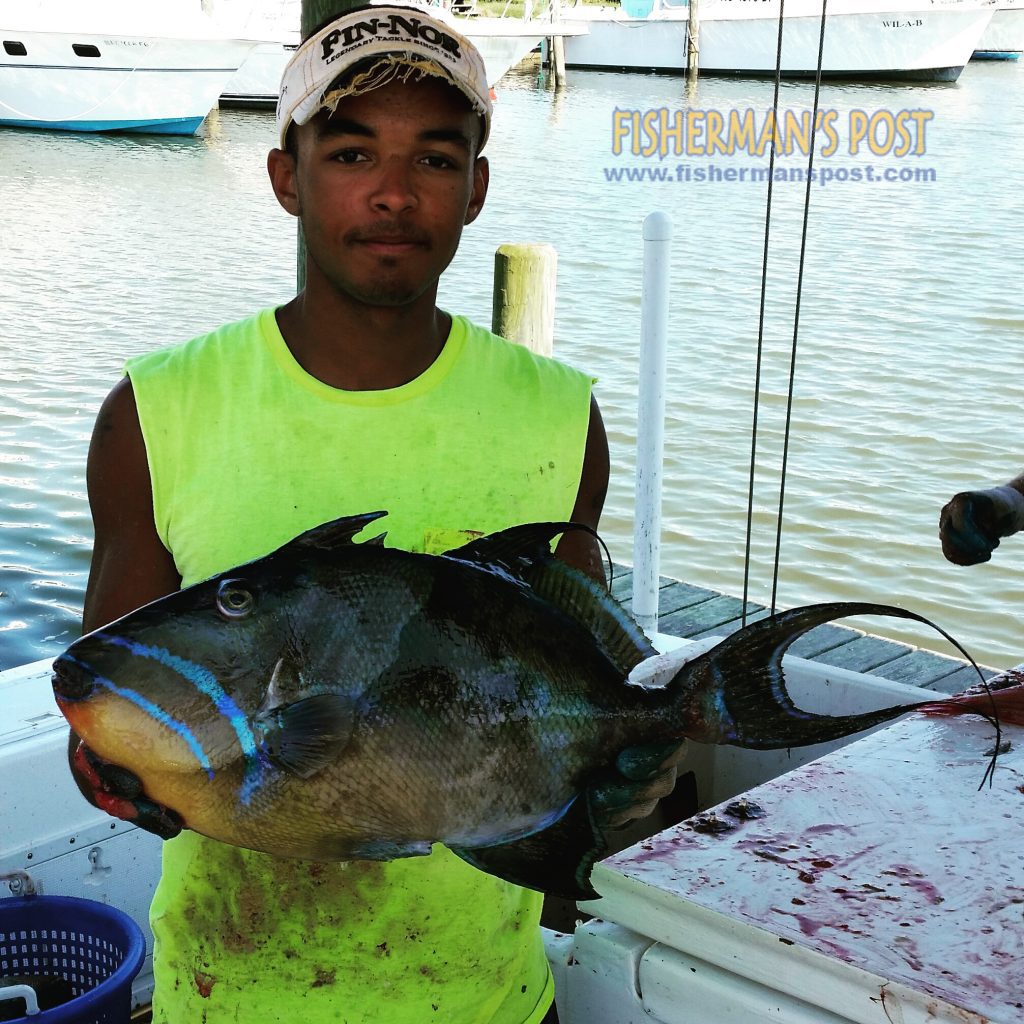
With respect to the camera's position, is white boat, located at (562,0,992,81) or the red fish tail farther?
white boat, located at (562,0,992,81)

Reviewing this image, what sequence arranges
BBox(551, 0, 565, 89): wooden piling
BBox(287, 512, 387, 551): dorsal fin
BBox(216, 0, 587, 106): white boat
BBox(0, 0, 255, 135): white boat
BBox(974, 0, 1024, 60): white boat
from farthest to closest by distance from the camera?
1. BBox(974, 0, 1024, 60): white boat
2. BBox(551, 0, 565, 89): wooden piling
3. BBox(216, 0, 587, 106): white boat
4. BBox(0, 0, 255, 135): white boat
5. BBox(287, 512, 387, 551): dorsal fin

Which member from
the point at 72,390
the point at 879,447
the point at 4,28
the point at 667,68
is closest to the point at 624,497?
the point at 879,447

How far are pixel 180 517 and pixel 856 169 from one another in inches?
841

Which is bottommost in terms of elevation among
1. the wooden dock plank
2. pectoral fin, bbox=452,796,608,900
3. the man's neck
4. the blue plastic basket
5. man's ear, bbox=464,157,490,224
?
the wooden dock plank

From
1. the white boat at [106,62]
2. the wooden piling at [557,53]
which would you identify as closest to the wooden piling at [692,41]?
the wooden piling at [557,53]

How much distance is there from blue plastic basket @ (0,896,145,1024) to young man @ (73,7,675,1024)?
993mm

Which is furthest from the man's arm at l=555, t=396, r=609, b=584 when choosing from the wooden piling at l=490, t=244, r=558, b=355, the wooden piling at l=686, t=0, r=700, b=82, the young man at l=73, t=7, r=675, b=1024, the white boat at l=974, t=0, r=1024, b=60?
the white boat at l=974, t=0, r=1024, b=60

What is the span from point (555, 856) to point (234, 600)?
448 mm

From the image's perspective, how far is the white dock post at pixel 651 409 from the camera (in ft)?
15.4

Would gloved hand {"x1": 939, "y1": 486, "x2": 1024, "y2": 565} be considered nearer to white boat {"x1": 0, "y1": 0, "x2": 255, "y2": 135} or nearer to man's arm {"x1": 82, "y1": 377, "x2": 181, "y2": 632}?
man's arm {"x1": 82, "y1": 377, "x2": 181, "y2": 632}

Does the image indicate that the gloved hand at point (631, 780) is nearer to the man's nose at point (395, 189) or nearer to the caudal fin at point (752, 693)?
the caudal fin at point (752, 693)

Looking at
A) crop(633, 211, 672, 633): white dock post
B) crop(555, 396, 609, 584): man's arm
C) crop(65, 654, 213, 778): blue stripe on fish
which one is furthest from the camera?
crop(633, 211, 672, 633): white dock post

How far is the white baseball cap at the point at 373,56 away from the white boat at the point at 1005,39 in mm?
50763

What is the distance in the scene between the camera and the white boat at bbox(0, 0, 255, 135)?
24.9m
